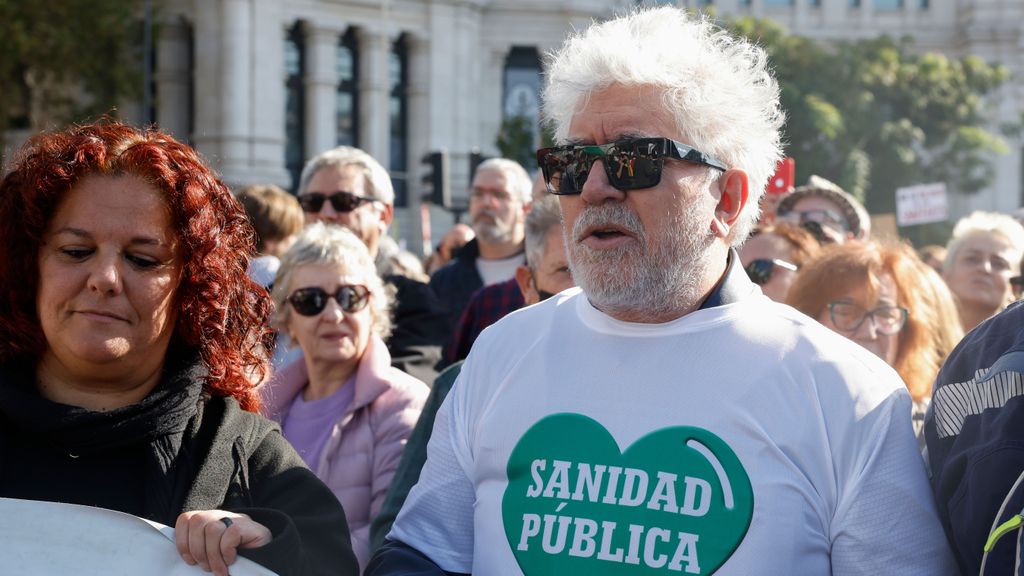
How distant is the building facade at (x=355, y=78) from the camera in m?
40.5

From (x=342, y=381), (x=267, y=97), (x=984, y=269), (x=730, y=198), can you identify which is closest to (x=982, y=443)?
(x=730, y=198)

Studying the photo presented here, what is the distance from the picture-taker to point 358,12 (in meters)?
44.2

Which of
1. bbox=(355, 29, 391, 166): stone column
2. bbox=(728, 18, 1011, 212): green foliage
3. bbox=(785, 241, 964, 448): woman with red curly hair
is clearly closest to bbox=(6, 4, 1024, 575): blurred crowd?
bbox=(785, 241, 964, 448): woman with red curly hair

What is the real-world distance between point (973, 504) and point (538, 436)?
85cm

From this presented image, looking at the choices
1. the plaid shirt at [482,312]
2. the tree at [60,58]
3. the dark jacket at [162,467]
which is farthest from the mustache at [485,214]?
the tree at [60,58]

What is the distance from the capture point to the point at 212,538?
253 cm

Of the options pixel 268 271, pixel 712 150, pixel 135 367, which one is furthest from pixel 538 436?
pixel 268 271

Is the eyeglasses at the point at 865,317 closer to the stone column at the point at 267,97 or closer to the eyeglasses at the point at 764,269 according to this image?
the eyeglasses at the point at 764,269

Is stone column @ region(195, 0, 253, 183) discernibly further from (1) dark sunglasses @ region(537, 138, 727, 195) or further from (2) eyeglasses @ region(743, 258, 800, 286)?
(1) dark sunglasses @ region(537, 138, 727, 195)

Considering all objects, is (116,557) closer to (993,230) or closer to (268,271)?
(268,271)

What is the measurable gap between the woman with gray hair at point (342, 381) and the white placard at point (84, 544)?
Answer: 1.54m

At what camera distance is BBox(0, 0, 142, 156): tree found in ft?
98.1

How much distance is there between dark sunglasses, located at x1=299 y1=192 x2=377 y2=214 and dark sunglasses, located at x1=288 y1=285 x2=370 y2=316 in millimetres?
1693

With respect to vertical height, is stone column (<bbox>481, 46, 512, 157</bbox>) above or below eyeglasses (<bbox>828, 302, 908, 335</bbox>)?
above
